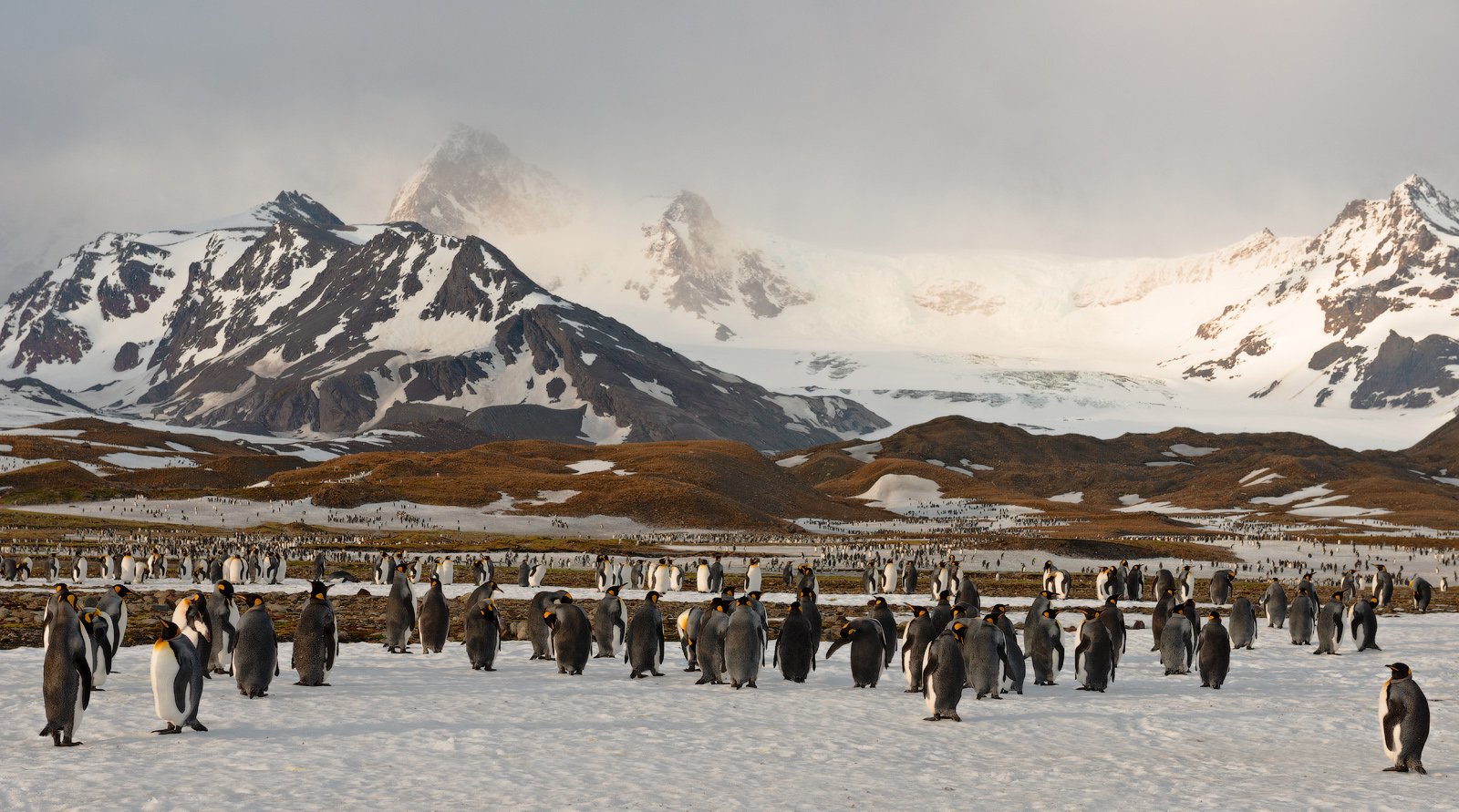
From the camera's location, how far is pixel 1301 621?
27812 mm

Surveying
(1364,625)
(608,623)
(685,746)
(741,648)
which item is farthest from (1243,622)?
(685,746)

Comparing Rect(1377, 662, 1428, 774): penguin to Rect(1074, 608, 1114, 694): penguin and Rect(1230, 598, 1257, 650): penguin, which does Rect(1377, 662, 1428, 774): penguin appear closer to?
Rect(1074, 608, 1114, 694): penguin

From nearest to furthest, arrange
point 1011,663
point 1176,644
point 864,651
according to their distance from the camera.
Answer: point 1011,663 → point 864,651 → point 1176,644

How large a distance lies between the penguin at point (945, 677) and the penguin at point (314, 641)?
8.54 metres

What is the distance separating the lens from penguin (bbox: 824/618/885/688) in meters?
19.8

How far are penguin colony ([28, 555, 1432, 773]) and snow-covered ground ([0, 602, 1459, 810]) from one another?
0.38m

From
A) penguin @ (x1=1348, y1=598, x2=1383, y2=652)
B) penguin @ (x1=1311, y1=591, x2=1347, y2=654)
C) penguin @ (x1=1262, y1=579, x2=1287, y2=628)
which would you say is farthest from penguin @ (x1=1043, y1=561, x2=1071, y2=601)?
penguin @ (x1=1311, y1=591, x2=1347, y2=654)

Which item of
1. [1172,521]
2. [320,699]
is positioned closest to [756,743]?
[320,699]

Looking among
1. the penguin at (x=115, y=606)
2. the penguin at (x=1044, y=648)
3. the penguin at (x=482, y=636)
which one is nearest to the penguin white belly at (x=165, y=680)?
the penguin at (x=115, y=606)

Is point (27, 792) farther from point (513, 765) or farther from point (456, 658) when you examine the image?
point (456, 658)

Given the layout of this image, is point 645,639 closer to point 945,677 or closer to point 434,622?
point 434,622

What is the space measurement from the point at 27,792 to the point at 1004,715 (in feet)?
39.5

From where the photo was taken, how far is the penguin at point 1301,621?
27.7 meters

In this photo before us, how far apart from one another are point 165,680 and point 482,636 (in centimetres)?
662
